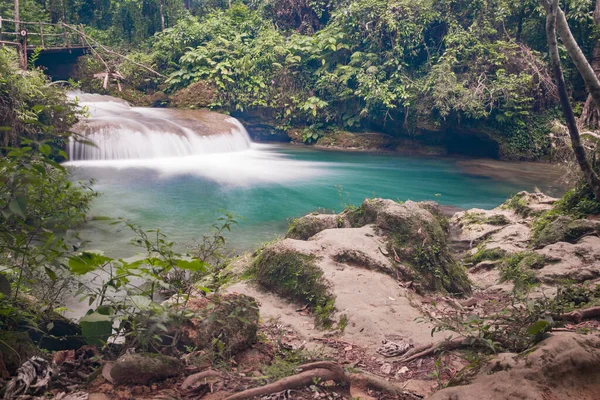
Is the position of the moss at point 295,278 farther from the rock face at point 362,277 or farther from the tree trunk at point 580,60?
the tree trunk at point 580,60

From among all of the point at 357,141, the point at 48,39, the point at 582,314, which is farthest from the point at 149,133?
the point at 582,314

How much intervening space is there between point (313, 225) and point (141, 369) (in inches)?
158

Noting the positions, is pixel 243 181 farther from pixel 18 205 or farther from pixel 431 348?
pixel 18 205

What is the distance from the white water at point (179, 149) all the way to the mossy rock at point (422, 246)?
866cm

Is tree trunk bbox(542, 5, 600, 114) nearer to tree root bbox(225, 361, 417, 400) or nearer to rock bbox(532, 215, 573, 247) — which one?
rock bbox(532, 215, 573, 247)

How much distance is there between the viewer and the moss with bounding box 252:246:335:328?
427 centimetres

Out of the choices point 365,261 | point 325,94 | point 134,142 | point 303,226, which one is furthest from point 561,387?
point 325,94

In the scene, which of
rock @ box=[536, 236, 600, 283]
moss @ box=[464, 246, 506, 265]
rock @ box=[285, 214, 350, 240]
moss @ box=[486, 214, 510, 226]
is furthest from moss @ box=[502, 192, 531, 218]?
rock @ box=[285, 214, 350, 240]

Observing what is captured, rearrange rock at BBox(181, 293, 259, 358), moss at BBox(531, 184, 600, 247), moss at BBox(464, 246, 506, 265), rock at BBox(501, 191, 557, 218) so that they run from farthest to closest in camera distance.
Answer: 1. rock at BBox(501, 191, 557, 218)
2. moss at BBox(464, 246, 506, 265)
3. moss at BBox(531, 184, 600, 247)
4. rock at BBox(181, 293, 259, 358)

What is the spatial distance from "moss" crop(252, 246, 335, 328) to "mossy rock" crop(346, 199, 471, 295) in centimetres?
113

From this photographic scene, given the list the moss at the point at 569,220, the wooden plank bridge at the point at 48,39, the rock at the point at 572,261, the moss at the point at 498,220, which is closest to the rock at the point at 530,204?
the moss at the point at 498,220

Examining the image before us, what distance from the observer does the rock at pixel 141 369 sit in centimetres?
240

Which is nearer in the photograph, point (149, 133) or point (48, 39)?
point (149, 133)

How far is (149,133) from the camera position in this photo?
1594 centimetres
